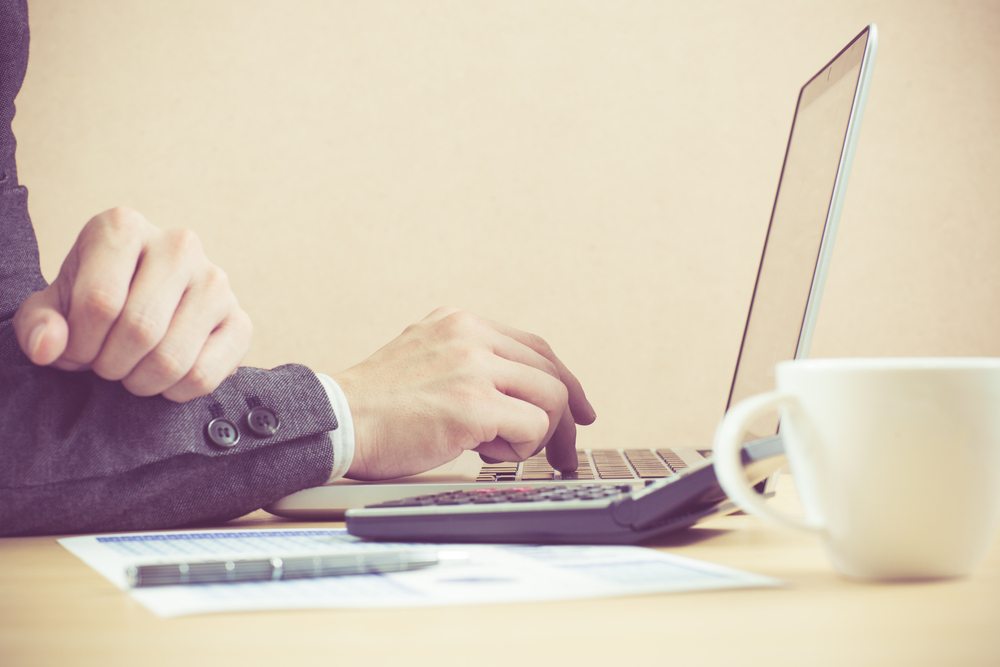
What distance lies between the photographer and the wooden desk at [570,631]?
29 centimetres

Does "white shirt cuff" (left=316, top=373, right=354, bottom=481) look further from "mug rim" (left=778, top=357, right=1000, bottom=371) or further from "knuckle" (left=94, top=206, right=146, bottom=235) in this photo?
Answer: "mug rim" (left=778, top=357, right=1000, bottom=371)

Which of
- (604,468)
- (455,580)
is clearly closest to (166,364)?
(455,580)

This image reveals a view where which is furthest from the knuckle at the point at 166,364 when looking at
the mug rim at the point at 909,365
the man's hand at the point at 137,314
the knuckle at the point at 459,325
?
the mug rim at the point at 909,365

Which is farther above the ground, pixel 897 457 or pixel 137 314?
pixel 137 314

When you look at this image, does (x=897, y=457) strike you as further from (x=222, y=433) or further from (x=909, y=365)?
(x=222, y=433)

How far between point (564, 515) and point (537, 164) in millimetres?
1410

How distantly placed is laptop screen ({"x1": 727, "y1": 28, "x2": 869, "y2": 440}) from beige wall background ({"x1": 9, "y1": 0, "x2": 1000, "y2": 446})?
737 millimetres

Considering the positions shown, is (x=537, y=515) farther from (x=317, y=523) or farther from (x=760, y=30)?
(x=760, y=30)

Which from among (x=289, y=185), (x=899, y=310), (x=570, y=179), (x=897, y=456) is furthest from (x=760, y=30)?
(x=897, y=456)

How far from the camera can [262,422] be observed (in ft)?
2.14

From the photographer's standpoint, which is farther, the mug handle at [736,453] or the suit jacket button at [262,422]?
the suit jacket button at [262,422]

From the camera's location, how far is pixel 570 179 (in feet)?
6.05

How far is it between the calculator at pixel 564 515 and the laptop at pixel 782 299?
2cm

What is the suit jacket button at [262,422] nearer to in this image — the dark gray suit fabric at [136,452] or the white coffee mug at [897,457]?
the dark gray suit fabric at [136,452]
